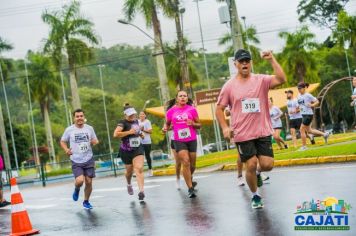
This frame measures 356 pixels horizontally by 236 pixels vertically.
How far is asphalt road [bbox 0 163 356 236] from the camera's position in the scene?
23.6 feet

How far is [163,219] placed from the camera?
28.0 feet

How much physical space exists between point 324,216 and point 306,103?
11001mm

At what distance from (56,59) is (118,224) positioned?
37.5m

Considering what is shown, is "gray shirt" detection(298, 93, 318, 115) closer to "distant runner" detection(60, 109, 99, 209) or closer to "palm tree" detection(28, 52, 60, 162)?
"distant runner" detection(60, 109, 99, 209)

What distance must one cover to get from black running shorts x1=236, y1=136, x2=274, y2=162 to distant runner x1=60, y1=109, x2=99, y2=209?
4.32 m

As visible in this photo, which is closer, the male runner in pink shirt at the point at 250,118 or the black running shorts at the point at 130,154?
the male runner in pink shirt at the point at 250,118

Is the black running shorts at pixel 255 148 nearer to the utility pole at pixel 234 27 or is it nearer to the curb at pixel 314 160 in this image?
the curb at pixel 314 160

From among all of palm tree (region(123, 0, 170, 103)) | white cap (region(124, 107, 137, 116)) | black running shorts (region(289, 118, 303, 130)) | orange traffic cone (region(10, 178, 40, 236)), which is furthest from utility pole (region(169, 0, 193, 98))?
orange traffic cone (region(10, 178, 40, 236))

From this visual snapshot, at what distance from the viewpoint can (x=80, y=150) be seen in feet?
36.8

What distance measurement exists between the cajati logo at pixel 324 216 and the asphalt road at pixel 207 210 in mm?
93

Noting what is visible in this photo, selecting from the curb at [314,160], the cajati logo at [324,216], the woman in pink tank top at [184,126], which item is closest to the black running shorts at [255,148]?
the cajati logo at [324,216]

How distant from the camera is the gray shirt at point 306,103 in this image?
1656 cm

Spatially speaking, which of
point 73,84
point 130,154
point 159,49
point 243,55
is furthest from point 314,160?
point 73,84

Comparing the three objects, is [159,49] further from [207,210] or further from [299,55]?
[299,55]
